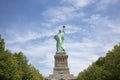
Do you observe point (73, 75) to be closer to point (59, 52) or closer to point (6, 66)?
point (59, 52)

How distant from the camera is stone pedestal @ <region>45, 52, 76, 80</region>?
449 feet

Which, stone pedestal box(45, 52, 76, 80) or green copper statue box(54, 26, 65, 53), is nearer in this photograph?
stone pedestal box(45, 52, 76, 80)

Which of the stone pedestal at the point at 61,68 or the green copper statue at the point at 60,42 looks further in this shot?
the green copper statue at the point at 60,42

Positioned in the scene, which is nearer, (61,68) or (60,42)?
(61,68)

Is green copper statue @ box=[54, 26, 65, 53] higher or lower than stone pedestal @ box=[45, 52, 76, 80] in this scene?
higher

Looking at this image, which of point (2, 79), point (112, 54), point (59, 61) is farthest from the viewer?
point (59, 61)

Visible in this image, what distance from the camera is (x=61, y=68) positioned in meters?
137

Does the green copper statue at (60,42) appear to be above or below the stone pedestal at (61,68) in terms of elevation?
above

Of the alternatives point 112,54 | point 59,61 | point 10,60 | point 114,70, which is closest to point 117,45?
point 112,54

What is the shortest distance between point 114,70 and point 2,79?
53.1 feet

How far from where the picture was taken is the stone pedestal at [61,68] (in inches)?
5394

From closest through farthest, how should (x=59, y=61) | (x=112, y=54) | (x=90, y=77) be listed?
(x=112, y=54), (x=90, y=77), (x=59, y=61)

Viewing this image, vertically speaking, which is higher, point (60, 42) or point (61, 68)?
point (60, 42)

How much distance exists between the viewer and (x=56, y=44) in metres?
139
